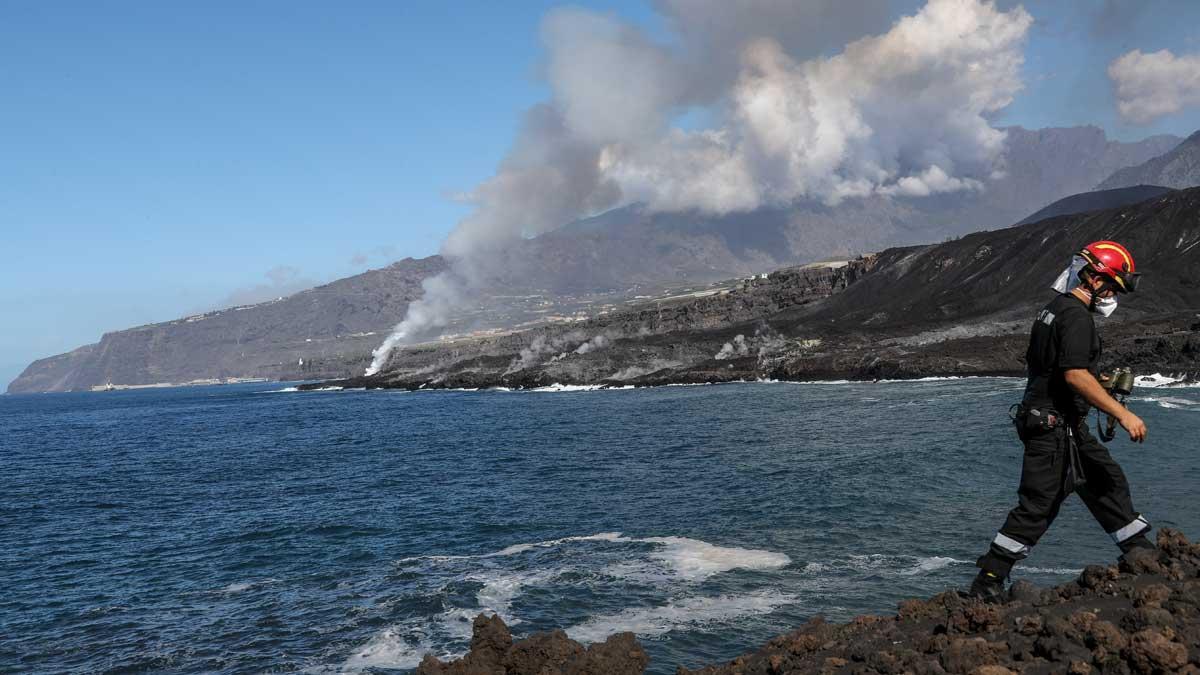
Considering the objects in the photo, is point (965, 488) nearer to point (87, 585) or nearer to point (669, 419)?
point (87, 585)

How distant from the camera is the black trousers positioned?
8.21 m

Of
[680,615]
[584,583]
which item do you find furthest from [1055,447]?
[584,583]

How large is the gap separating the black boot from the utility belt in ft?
3.73

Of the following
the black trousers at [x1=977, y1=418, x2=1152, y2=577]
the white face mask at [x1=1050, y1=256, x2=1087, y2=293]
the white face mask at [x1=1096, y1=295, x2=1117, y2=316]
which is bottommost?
the black trousers at [x1=977, y1=418, x2=1152, y2=577]

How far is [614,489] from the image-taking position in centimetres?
3372

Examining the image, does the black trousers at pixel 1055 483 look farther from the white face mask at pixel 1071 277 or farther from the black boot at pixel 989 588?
the white face mask at pixel 1071 277

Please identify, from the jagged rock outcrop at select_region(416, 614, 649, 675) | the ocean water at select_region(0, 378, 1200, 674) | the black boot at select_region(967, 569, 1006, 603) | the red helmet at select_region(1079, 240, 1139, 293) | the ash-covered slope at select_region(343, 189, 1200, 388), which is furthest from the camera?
the ash-covered slope at select_region(343, 189, 1200, 388)

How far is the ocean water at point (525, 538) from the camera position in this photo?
17.3 m

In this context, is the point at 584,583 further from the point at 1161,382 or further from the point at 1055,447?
the point at 1161,382

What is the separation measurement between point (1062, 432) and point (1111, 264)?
168 cm

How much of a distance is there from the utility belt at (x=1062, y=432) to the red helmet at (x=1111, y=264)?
4.63ft

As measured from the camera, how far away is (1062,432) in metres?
8.22

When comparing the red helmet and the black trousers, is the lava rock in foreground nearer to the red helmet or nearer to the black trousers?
the black trousers

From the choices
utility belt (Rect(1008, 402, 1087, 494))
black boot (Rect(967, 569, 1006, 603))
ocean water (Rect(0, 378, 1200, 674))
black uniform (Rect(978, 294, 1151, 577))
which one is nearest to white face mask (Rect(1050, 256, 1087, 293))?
black uniform (Rect(978, 294, 1151, 577))
